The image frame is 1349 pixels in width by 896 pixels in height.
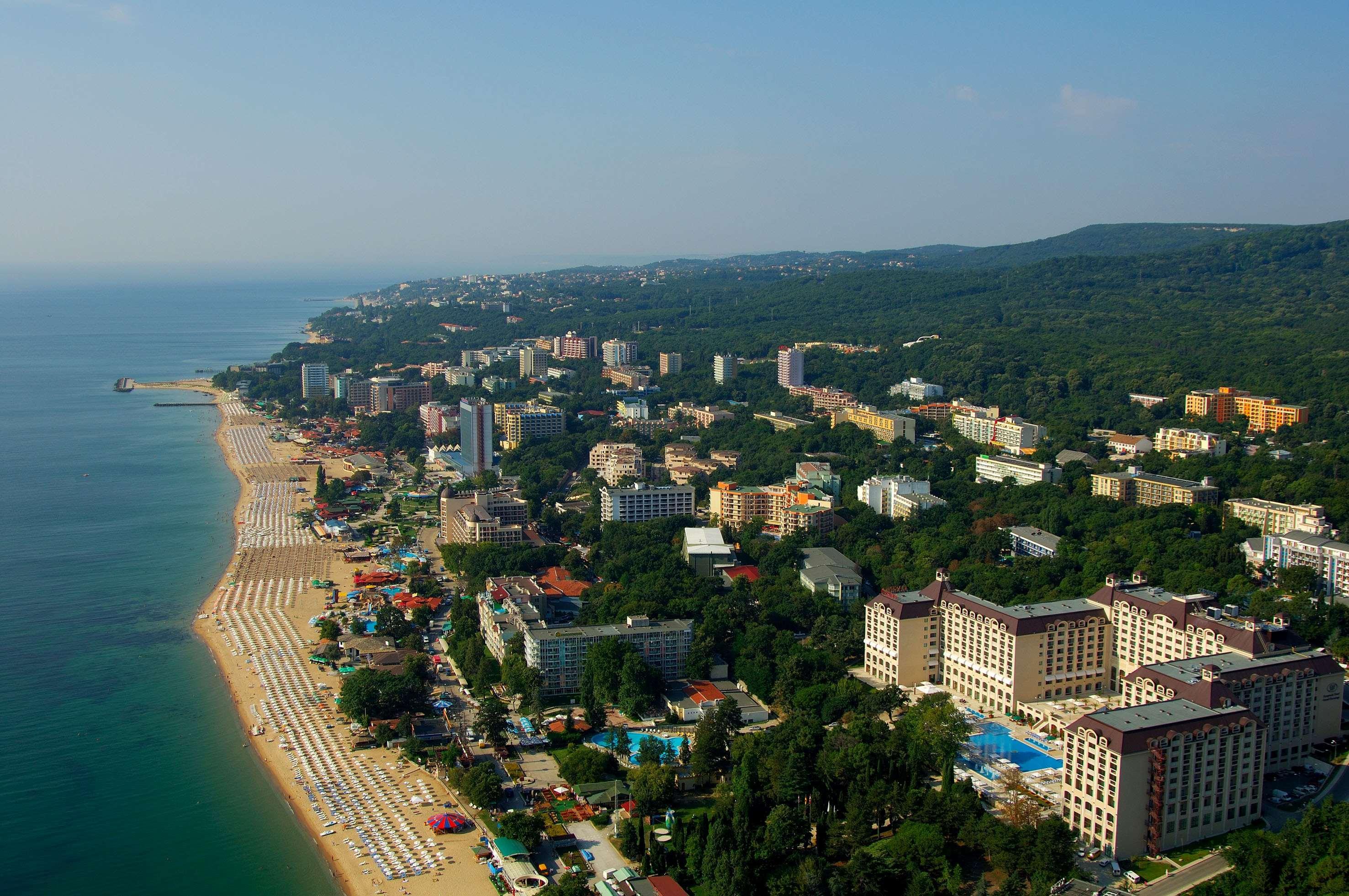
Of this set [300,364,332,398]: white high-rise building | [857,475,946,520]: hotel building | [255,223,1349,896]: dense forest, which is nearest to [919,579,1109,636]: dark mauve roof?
[255,223,1349,896]: dense forest

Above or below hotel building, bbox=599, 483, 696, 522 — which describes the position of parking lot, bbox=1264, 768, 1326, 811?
below

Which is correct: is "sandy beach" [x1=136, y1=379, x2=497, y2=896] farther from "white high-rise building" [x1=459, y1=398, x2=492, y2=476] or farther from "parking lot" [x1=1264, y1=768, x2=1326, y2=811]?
"parking lot" [x1=1264, y1=768, x2=1326, y2=811]

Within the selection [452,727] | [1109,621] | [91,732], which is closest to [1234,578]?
[1109,621]

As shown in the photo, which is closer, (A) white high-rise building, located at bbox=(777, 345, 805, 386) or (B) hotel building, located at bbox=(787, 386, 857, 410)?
(B) hotel building, located at bbox=(787, 386, 857, 410)

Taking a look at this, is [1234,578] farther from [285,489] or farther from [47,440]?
[47,440]

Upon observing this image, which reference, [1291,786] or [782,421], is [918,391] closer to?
[782,421]
